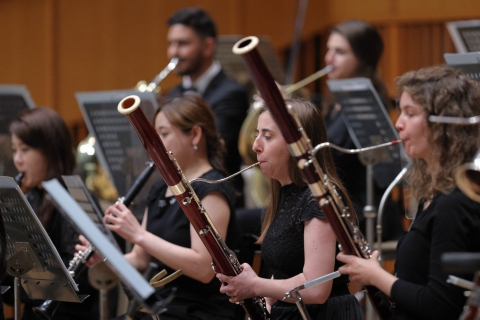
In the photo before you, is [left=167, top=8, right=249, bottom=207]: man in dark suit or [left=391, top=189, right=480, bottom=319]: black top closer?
[left=391, top=189, right=480, bottom=319]: black top

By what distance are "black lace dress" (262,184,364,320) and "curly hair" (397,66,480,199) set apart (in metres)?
A: 0.33

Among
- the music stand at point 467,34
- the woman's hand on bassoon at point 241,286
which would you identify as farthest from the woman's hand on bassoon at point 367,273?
the music stand at point 467,34

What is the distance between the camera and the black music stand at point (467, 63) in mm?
2105

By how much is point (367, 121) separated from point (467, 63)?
765 millimetres

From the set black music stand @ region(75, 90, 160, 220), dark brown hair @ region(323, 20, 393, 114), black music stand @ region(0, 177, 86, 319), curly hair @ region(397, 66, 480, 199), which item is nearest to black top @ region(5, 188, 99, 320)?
black music stand @ region(0, 177, 86, 319)

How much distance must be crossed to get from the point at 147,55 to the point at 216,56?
89 cm

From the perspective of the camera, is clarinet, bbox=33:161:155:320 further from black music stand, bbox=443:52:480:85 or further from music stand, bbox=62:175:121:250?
black music stand, bbox=443:52:480:85

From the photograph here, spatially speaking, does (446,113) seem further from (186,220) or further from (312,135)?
(186,220)

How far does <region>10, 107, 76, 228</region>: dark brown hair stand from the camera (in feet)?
8.93

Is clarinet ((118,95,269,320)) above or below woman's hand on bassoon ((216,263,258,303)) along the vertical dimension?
above

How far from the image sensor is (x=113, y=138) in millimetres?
3100

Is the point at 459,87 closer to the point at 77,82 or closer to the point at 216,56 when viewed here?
the point at 216,56

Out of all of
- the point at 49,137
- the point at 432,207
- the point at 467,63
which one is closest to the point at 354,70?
the point at 467,63

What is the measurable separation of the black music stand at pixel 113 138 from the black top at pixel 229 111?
46 cm
